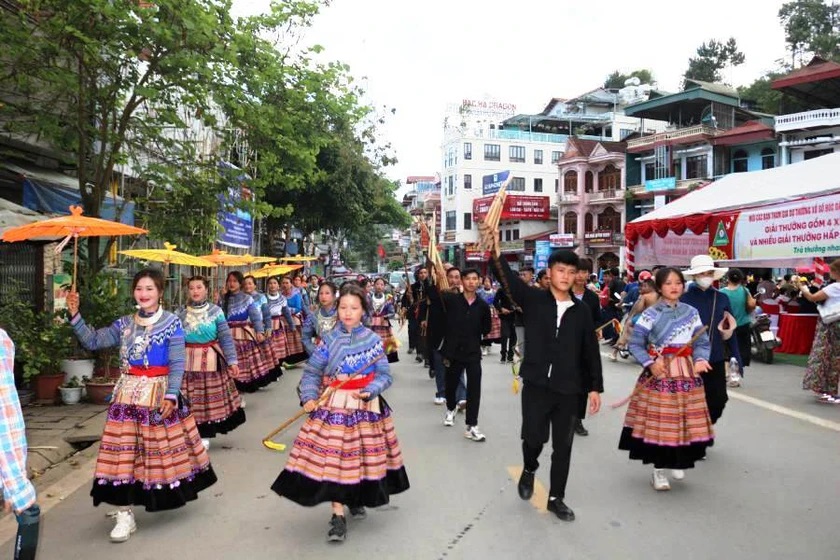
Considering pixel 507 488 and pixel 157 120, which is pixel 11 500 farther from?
pixel 157 120

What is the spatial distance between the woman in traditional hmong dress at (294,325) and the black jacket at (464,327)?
489 centimetres

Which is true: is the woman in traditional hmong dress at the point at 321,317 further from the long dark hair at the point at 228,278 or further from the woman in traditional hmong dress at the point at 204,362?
the long dark hair at the point at 228,278

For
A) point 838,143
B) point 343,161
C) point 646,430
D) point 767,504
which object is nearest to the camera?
point 767,504

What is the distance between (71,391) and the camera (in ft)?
27.0

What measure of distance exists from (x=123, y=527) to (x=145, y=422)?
2.16ft

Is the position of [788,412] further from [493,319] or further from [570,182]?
[570,182]

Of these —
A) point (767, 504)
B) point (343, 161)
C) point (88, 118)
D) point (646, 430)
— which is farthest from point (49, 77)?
point (343, 161)

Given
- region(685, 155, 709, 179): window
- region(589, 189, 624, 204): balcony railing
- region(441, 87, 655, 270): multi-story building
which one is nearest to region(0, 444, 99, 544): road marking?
region(685, 155, 709, 179): window

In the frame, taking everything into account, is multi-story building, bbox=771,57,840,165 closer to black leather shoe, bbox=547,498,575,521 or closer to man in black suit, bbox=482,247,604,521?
man in black suit, bbox=482,247,604,521

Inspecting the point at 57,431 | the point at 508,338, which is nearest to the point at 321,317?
the point at 57,431

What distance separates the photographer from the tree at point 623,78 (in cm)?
6606

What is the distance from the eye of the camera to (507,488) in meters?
5.10

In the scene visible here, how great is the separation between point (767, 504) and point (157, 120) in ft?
26.9

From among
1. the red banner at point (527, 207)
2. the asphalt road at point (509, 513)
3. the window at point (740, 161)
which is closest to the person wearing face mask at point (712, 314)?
the asphalt road at point (509, 513)
